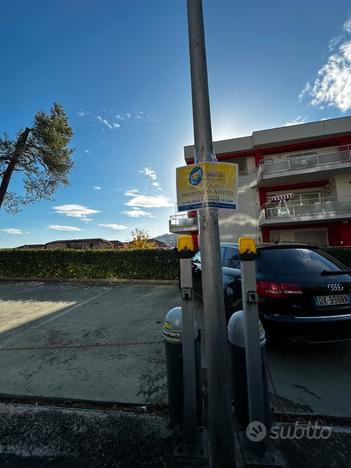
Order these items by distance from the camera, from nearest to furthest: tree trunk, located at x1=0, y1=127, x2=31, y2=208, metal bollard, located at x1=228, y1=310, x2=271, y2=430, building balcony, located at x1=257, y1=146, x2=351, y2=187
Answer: metal bollard, located at x1=228, y1=310, x2=271, y2=430 → tree trunk, located at x1=0, y1=127, x2=31, y2=208 → building balcony, located at x1=257, y1=146, x2=351, y2=187

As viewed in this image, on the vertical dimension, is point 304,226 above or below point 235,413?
above

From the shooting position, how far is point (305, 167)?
629 inches

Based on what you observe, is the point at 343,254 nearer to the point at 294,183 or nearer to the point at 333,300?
the point at 333,300

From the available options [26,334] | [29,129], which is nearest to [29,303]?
[26,334]

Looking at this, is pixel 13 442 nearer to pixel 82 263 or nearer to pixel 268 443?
pixel 268 443

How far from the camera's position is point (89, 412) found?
227 centimetres

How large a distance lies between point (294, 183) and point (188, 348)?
18.8 metres

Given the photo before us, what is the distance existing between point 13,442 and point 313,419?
2580 millimetres

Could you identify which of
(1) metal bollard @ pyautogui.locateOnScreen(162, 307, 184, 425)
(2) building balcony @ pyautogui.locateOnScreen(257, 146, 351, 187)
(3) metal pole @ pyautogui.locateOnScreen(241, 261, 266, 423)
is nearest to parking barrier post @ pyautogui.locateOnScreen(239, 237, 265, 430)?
(3) metal pole @ pyautogui.locateOnScreen(241, 261, 266, 423)

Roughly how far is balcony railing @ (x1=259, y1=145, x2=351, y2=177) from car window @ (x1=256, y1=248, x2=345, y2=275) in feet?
48.3

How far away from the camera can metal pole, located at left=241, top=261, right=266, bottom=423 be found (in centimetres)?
181

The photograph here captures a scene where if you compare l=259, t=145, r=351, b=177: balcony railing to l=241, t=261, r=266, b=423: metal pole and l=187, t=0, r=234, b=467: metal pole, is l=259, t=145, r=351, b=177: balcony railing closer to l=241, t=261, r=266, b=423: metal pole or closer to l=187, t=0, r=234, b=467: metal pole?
l=187, t=0, r=234, b=467: metal pole

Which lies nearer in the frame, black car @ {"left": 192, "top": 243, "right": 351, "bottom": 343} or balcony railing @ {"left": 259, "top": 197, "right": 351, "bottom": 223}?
black car @ {"left": 192, "top": 243, "right": 351, "bottom": 343}

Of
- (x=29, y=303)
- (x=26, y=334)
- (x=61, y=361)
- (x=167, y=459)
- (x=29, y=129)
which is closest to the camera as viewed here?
(x=167, y=459)
